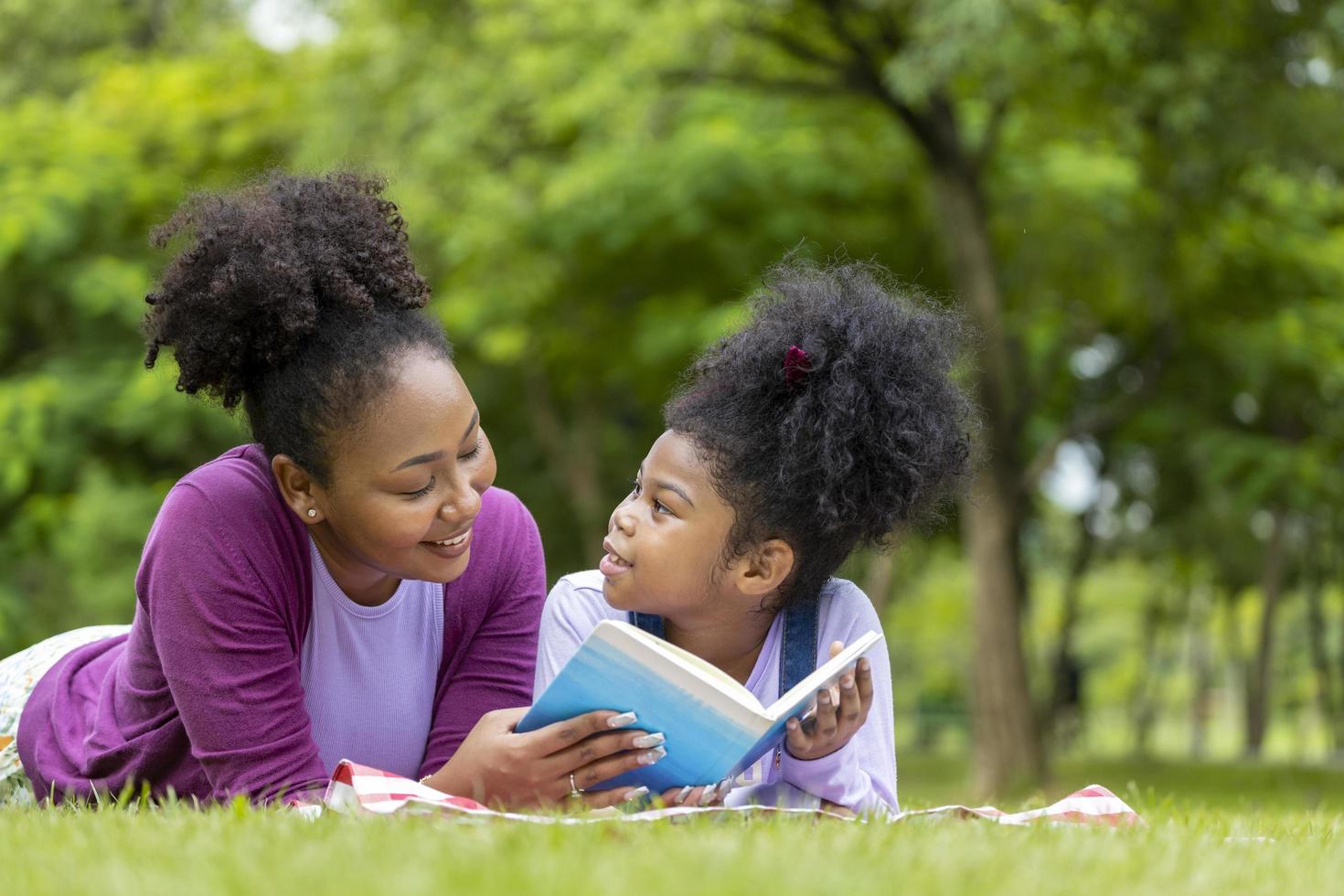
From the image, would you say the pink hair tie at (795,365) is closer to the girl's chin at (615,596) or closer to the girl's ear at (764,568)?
the girl's ear at (764,568)

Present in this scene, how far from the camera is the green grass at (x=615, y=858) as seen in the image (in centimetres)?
226

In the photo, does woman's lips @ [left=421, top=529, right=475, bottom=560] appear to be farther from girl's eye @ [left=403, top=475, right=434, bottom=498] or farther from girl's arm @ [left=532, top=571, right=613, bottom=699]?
girl's arm @ [left=532, top=571, right=613, bottom=699]

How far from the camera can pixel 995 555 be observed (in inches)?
532

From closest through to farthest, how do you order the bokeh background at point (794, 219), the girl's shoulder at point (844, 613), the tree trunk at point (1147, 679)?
the girl's shoulder at point (844, 613), the bokeh background at point (794, 219), the tree trunk at point (1147, 679)

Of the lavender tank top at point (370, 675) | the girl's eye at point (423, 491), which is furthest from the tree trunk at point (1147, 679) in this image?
the girl's eye at point (423, 491)

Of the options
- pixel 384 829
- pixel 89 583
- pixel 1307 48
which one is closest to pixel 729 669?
pixel 384 829

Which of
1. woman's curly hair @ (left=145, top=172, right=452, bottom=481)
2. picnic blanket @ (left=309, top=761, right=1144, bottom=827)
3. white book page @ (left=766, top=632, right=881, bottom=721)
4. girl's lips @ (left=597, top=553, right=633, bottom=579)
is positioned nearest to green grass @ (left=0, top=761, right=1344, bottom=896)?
picnic blanket @ (left=309, top=761, right=1144, bottom=827)

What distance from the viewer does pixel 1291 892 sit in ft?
8.36

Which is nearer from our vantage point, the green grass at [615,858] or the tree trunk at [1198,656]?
the green grass at [615,858]

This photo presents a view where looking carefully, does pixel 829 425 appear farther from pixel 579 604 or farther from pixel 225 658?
pixel 225 658

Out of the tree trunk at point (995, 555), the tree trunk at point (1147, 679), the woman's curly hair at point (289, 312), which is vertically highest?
the woman's curly hair at point (289, 312)

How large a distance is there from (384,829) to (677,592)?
1218 mm

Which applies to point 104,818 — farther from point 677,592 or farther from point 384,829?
point 677,592

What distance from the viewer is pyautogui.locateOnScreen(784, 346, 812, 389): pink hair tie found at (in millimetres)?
3793
